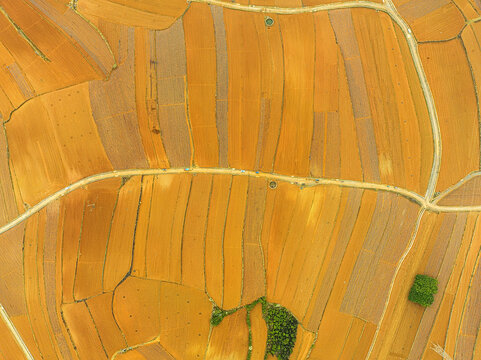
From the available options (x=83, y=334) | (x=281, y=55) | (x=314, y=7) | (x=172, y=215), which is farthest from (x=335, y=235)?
(x=83, y=334)

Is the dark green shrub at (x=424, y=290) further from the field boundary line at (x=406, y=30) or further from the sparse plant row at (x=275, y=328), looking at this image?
the sparse plant row at (x=275, y=328)

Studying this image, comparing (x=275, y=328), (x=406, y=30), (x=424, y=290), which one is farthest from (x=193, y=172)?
(x=406, y=30)

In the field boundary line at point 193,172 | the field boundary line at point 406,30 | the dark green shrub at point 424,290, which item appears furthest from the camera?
the field boundary line at point 406,30

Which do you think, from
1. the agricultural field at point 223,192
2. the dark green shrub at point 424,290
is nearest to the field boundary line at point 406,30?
the agricultural field at point 223,192

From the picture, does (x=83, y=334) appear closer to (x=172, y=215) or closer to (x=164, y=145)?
(x=172, y=215)

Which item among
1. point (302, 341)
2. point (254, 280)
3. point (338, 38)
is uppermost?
point (338, 38)

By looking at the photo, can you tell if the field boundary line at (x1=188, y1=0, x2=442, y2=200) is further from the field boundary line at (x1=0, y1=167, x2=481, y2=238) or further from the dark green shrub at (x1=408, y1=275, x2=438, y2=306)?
the dark green shrub at (x1=408, y1=275, x2=438, y2=306)

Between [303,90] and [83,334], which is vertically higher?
[303,90]
